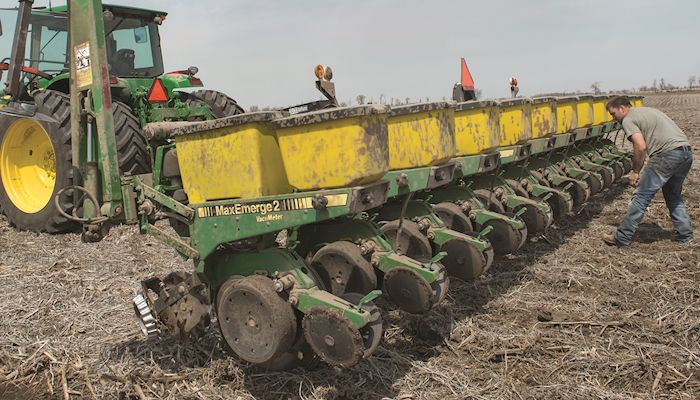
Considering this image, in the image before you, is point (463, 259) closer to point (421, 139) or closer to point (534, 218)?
point (421, 139)

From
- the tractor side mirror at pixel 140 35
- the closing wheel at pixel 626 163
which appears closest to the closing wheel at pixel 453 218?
the tractor side mirror at pixel 140 35

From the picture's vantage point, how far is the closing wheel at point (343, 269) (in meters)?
3.16

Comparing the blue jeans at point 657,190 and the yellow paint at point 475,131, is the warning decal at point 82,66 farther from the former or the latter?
the blue jeans at point 657,190

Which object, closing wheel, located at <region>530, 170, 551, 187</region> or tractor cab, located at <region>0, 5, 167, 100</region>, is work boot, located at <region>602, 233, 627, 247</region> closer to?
closing wheel, located at <region>530, 170, 551, 187</region>

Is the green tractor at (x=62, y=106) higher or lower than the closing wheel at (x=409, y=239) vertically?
higher

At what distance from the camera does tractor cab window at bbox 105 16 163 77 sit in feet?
23.1

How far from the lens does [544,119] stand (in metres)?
5.96

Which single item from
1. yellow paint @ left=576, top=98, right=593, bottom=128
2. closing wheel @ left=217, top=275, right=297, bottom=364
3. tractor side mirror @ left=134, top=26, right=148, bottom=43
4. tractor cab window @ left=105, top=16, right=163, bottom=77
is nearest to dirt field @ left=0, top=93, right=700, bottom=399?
closing wheel @ left=217, top=275, right=297, bottom=364

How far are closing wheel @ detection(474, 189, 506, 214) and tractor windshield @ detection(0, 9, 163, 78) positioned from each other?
174 inches

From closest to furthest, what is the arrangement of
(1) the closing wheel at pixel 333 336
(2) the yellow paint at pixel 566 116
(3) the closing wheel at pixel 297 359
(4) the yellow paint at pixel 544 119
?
(1) the closing wheel at pixel 333 336
(3) the closing wheel at pixel 297 359
(4) the yellow paint at pixel 544 119
(2) the yellow paint at pixel 566 116

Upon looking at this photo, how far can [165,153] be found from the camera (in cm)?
346

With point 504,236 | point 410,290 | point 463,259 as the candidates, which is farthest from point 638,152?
point 410,290

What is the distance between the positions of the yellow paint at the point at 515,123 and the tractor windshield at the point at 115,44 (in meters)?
4.41

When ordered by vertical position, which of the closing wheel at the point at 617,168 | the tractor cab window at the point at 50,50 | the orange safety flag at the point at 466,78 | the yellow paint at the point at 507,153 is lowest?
the closing wheel at the point at 617,168
